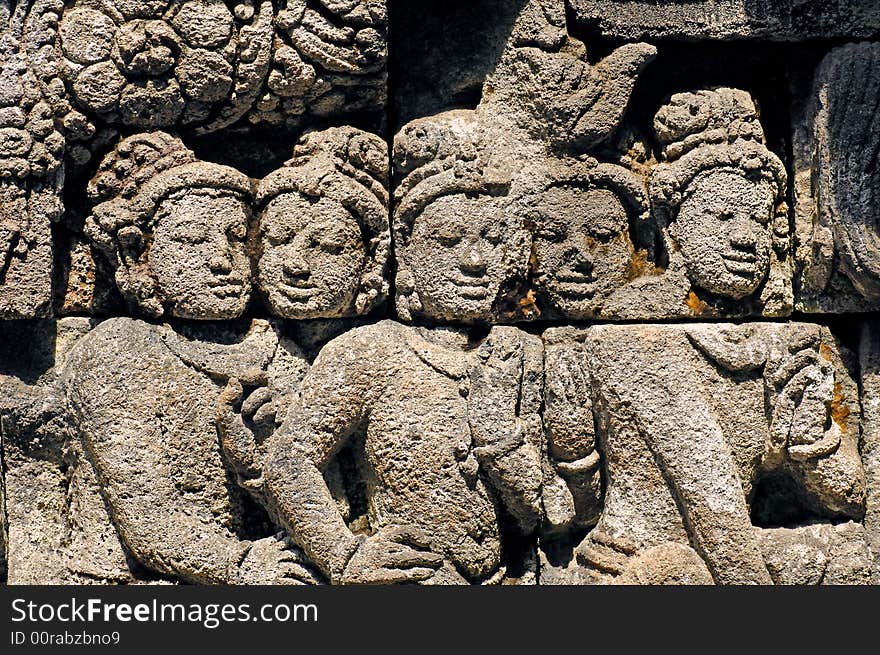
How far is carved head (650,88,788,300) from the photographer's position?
3.90 m

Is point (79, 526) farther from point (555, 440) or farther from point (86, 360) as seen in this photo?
point (555, 440)

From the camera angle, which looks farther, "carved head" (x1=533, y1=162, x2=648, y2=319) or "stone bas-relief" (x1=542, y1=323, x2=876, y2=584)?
"carved head" (x1=533, y1=162, x2=648, y2=319)

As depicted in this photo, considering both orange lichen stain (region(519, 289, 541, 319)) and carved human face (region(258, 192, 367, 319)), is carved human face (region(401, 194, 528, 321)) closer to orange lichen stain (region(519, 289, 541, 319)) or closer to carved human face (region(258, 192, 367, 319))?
orange lichen stain (region(519, 289, 541, 319))

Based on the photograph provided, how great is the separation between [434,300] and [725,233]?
0.92 metres

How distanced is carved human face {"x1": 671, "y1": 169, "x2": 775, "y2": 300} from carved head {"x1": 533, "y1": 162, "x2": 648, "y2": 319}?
0.20m

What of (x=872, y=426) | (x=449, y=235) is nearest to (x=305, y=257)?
(x=449, y=235)

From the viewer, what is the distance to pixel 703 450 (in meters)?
3.81

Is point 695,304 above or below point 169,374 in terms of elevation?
above

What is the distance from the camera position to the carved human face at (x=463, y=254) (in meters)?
3.87

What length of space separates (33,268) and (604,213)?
5.68 feet

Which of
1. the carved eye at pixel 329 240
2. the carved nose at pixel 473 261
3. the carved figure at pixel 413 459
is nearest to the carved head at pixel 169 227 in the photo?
the carved eye at pixel 329 240

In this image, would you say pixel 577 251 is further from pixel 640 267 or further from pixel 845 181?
pixel 845 181

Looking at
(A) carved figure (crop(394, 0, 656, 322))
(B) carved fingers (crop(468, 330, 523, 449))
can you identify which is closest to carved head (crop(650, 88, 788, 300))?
(A) carved figure (crop(394, 0, 656, 322))

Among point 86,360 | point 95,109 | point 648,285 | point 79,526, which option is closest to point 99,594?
point 79,526
